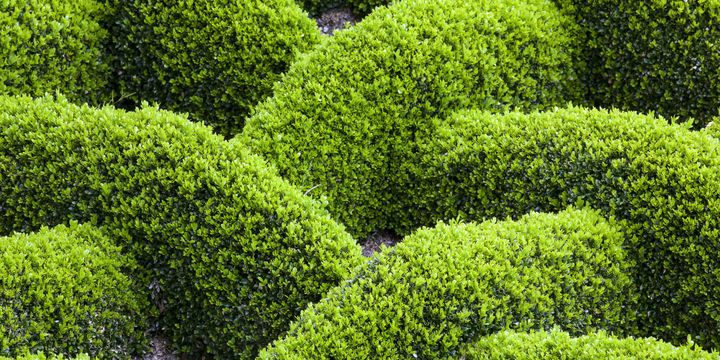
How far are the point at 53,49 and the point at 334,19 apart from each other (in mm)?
2995

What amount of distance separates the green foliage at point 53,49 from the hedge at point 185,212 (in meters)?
0.56

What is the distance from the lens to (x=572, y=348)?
5.39 m

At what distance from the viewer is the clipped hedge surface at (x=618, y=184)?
20.8 feet

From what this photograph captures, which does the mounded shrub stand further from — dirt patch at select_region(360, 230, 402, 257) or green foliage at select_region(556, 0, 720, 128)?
green foliage at select_region(556, 0, 720, 128)

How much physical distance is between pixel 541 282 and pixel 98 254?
10.6 ft

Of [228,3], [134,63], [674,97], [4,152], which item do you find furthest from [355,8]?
[4,152]

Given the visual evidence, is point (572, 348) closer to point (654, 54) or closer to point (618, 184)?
point (618, 184)

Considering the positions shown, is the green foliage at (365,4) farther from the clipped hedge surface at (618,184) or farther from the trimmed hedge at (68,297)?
the trimmed hedge at (68,297)

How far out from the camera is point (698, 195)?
6387 millimetres

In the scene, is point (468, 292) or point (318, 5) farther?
point (318, 5)

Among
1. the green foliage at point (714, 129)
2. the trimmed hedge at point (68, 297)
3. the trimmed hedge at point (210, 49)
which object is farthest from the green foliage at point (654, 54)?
the trimmed hedge at point (68, 297)

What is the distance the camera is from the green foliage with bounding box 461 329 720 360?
5246 mm

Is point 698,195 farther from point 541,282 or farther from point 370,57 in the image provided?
point 370,57

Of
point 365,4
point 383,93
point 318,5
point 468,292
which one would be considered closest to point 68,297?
point 468,292
